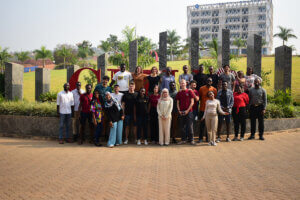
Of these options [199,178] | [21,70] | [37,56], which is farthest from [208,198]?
[37,56]

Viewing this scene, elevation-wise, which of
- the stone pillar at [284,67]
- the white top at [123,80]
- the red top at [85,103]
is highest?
the stone pillar at [284,67]

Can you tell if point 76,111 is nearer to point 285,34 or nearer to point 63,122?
point 63,122

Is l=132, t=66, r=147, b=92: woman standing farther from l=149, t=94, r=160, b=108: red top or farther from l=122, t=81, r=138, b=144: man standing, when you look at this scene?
l=149, t=94, r=160, b=108: red top

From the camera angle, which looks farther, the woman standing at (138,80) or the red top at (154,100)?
the woman standing at (138,80)

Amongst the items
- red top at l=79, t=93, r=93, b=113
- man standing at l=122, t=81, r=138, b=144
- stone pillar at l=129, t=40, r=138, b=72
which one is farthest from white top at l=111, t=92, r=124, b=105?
stone pillar at l=129, t=40, r=138, b=72

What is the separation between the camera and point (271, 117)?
10.1 metres

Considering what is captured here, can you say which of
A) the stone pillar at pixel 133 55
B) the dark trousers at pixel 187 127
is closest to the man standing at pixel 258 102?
the dark trousers at pixel 187 127

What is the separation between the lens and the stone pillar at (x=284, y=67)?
12.1 metres

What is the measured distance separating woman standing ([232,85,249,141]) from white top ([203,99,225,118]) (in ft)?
2.26

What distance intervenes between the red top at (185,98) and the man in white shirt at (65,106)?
129 inches

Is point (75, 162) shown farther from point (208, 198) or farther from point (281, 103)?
point (281, 103)

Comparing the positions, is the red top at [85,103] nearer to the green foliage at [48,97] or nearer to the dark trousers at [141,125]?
the dark trousers at [141,125]

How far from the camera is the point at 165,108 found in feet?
26.7

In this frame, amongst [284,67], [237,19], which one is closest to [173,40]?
[237,19]
